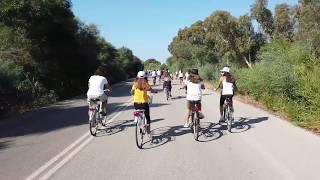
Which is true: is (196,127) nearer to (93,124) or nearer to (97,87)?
(93,124)

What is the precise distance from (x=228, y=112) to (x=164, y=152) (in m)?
3.91

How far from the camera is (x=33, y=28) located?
1293 inches

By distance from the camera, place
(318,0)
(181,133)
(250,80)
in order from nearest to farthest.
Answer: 1. (181,133)
2. (250,80)
3. (318,0)

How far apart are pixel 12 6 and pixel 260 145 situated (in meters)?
23.0

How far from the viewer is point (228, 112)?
14.1 metres

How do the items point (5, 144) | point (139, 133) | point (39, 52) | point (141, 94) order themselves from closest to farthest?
1. point (139, 133)
2. point (141, 94)
3. point (5, 144)
4. point (39, 52)

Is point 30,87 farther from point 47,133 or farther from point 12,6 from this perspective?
point 47,133

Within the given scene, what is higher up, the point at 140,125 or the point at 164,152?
the point at 140,125

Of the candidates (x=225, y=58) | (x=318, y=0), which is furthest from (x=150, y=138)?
(x=225, y=58)

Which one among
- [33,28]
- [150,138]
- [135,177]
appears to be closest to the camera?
[135,177]

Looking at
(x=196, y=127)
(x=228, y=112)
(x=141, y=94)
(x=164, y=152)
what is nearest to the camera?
(x=164, y=152)

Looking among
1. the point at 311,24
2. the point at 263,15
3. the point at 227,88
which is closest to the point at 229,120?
the point at 227,88

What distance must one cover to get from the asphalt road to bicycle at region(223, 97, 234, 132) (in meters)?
0.29

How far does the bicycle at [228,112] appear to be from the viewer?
45.8 ft
